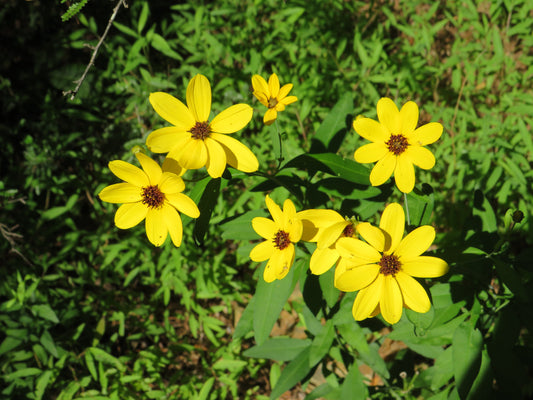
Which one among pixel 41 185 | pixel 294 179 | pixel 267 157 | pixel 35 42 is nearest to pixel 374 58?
pixel 267 157

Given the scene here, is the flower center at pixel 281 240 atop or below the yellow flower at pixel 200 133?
below

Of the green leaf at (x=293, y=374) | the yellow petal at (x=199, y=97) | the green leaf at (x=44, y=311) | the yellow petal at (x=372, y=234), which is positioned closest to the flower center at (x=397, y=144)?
the yellow petal at (x=372, y=234)

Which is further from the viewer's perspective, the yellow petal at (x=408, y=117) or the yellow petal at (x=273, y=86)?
the yellow petal at (x=273, y=86)

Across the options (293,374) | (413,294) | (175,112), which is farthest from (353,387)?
(175,112)

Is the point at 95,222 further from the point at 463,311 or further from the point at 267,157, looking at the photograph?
the point at 463,311

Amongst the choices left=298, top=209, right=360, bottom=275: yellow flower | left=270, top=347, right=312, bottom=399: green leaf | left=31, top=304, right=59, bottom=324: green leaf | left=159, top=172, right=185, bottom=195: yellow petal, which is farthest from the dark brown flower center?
left=31, top=304, right=59, bottom=324: green leaf

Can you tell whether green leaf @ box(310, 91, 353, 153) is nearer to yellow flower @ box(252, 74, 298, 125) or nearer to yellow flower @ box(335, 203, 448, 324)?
yellow flower @ box(252, 74, 298, 125)

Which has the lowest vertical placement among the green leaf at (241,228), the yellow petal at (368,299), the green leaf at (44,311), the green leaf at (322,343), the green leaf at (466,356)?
the green leaf at (44,311)

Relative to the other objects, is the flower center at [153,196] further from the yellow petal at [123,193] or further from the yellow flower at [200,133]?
the yellow flower at [200,133]
